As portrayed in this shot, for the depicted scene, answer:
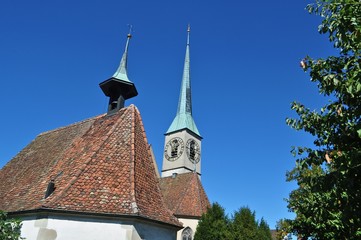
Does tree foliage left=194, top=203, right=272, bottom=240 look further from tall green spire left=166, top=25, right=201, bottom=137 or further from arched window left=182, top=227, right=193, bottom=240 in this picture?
tall green spire left=166, top=25, right=201, bottom=137

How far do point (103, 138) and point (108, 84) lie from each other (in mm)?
4880

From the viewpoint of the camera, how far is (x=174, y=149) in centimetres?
5712

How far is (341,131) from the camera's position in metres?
5.79

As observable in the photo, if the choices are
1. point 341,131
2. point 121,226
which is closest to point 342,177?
point 341,131

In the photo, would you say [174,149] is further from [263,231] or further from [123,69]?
[123,69]

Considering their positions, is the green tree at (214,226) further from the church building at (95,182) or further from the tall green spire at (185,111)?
the tall green spire at (185,111)

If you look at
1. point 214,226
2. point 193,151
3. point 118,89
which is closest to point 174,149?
point 193,151

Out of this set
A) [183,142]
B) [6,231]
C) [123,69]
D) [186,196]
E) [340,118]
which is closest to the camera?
[340,118]

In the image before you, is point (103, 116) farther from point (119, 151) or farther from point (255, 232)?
point (255, 232)

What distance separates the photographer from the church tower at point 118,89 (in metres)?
16.7

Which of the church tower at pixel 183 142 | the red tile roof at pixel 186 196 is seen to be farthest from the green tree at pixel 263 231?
the church tower at pixel 183 142

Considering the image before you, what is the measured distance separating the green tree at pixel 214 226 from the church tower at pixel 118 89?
9857mm

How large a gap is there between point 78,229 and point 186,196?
22259mm

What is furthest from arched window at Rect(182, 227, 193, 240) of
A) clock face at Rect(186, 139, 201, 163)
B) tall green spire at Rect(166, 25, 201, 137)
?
tall green spire at Rect(166, 25, 201, 137)
